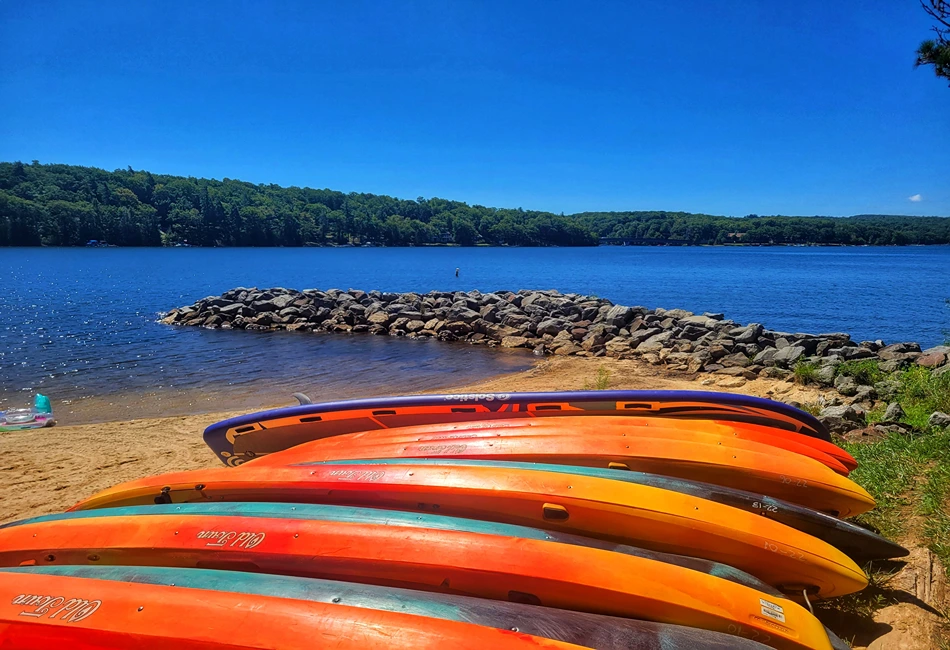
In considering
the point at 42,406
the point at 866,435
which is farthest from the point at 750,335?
the point at 42,406

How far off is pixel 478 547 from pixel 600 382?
7.82 metres

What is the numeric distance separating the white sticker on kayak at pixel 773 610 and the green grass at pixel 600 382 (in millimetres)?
6866

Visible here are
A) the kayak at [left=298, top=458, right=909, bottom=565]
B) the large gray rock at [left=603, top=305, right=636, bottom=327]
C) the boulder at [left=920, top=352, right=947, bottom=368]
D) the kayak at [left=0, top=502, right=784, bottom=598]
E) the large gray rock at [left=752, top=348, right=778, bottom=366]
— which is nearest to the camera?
the kayak at [left=0, top=502, right=784, bottom=598]

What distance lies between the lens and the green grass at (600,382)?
957 centimetres

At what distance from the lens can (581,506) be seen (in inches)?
115

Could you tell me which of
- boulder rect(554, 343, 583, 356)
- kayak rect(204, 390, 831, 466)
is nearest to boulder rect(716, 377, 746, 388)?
boulder rect(554, 343, 583, 356)

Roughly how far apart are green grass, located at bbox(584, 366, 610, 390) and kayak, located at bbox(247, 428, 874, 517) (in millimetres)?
5344

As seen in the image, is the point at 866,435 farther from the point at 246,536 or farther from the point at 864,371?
the point at 246,536

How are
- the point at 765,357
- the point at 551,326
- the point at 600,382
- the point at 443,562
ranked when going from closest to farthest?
the point at 443,562, the point at 600,382, the point at 765,357, the point at 551,326

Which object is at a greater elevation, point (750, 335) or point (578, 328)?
point (750, 335)

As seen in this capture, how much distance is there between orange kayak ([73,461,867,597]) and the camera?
272 centimetres

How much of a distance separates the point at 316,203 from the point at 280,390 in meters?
134

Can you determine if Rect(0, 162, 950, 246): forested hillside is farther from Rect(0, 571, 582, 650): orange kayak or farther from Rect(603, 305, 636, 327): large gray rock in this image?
Rect(0, 571, 582, 650): orange kayak

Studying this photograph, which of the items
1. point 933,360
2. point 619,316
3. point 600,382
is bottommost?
point 600,382
